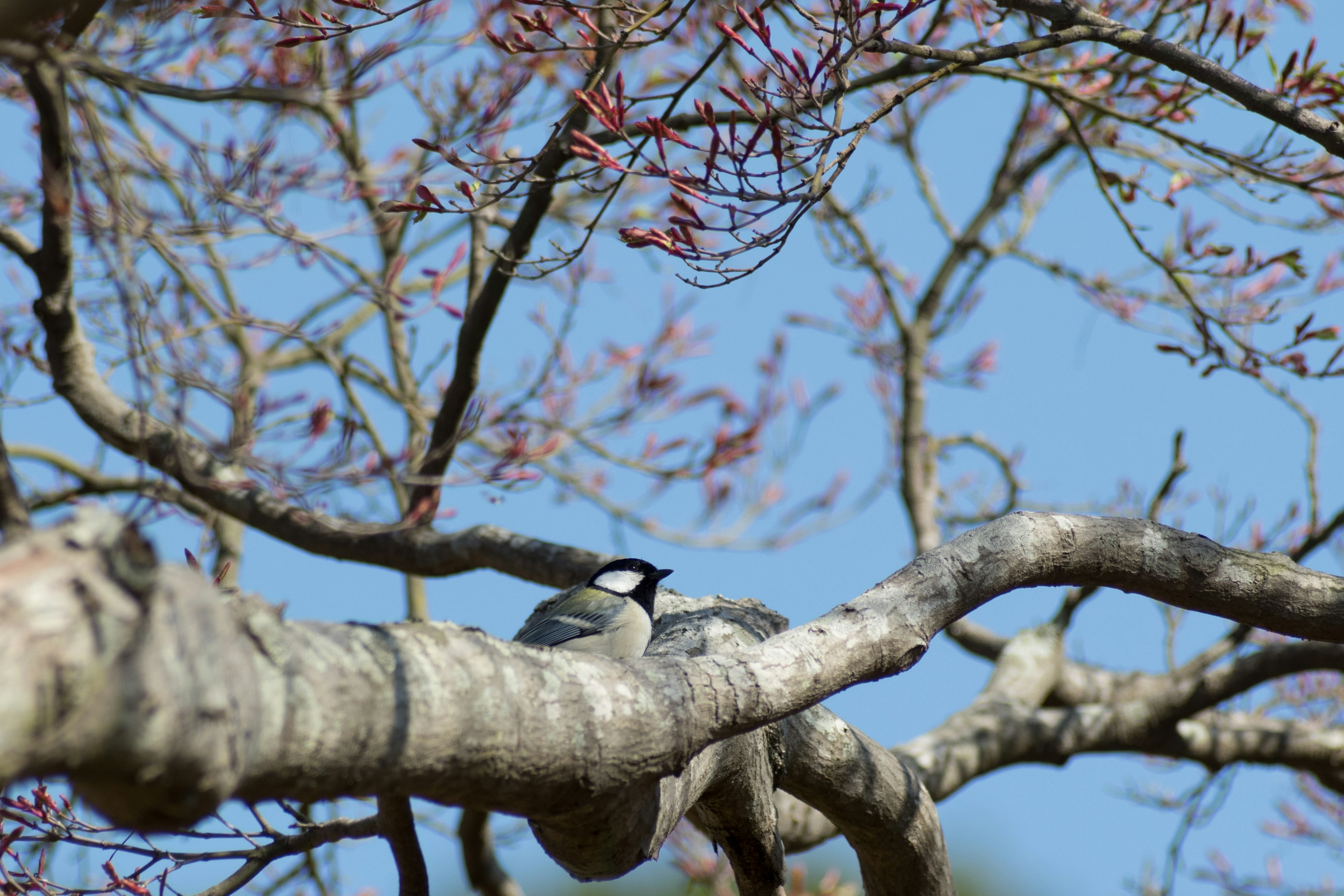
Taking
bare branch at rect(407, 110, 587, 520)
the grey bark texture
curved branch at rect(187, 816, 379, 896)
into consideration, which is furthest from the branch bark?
curved branch at rect(187, 816, 379, 896)

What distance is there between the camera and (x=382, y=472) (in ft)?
9.39

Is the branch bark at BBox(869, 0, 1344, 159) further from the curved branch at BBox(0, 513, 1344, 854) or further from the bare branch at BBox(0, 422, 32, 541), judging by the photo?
the bare branch at BBox(0, 422, 32, 541)

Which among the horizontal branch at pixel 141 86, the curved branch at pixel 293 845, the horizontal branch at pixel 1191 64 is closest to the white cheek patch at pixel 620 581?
the curved branch at pixel 293 845

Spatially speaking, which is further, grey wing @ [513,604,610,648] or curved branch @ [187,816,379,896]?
grey wing @ [513,604,610,648]

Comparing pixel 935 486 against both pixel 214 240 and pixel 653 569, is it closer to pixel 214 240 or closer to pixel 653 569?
pixel 653 569

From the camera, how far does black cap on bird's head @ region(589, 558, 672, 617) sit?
327 cm

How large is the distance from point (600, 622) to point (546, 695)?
1.66 meters

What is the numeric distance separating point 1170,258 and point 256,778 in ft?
10.6

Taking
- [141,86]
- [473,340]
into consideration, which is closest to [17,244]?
[473,340]

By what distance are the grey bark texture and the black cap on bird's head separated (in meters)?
0.36

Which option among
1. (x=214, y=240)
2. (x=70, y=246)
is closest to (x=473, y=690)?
(x=214, y=240)

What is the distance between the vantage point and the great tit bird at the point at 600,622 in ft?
10.1

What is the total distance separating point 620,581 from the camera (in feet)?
11.4

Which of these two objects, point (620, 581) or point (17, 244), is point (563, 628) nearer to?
point (620, 581)
